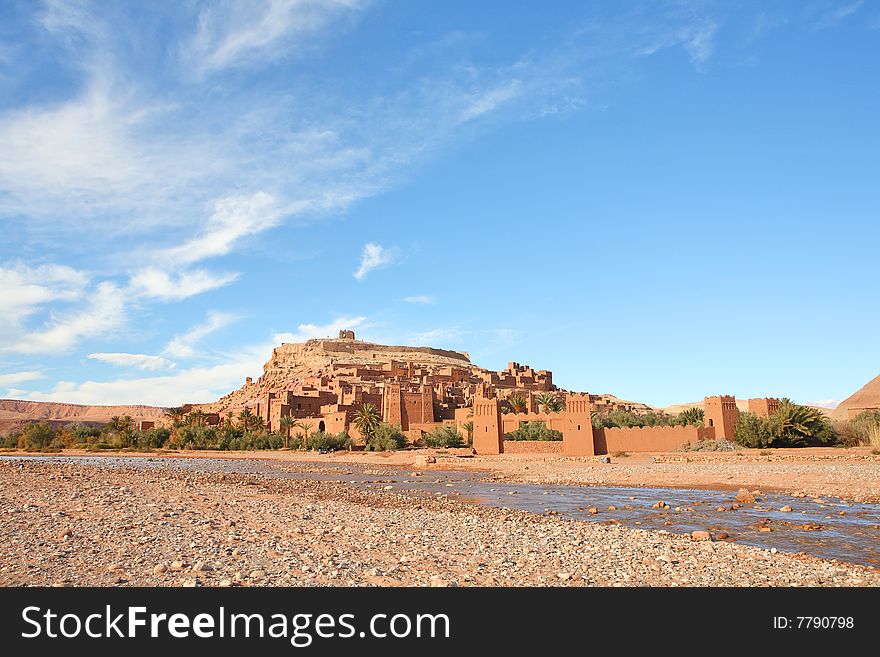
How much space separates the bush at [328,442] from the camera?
50.8m

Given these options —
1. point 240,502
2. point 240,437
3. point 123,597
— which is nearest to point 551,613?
point 123,597

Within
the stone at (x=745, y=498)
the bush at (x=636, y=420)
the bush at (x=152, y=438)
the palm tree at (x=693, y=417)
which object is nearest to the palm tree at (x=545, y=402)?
the bush at (x=636, y=420)

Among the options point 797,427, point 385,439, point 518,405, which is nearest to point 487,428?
point 385,439

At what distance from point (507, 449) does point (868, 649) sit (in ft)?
116

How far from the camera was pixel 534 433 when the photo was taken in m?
41.4

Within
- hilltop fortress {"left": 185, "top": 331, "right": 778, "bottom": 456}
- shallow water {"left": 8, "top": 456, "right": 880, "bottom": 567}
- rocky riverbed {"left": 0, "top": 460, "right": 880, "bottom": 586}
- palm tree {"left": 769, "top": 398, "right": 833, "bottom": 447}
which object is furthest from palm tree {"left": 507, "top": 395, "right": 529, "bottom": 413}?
rocky riverbed {"left": 0, "top": 460, "right": 880, "bottom": 586}

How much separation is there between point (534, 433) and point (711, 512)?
2667 centimetres

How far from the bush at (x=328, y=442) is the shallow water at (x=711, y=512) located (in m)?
27.3

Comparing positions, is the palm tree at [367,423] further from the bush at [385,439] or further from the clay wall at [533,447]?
the clay wall at [533,447]

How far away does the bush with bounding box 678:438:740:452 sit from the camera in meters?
33.8

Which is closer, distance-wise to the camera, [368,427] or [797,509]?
[797,509]

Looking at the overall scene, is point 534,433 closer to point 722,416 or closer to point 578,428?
point 578,428

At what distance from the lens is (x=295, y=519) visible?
12.2m

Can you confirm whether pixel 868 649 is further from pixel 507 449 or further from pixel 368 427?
pixel 368 427
